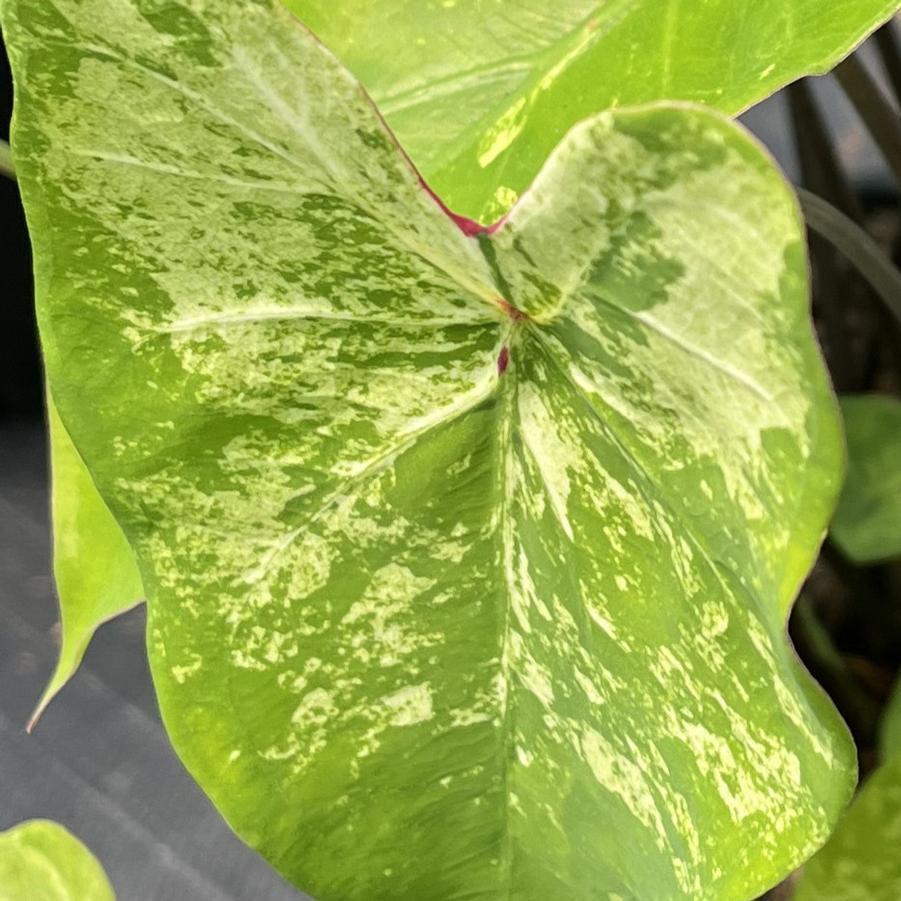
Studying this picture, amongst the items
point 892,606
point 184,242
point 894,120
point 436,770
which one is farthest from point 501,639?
point 892,606

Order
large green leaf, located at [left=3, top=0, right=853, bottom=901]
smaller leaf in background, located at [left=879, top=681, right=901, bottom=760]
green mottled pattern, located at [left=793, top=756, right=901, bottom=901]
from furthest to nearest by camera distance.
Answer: smaller leaf in background, located at [left=879, top=681, right=901, bottom=760], green mottled pattern, located at [left=793, top=756, right=901, bottom=901], large green leaf, located at [left=3, top=0, right=853, bottom=901]

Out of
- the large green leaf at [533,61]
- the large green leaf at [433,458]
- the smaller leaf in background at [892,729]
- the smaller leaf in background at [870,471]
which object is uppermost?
the large green leaf at [533,61]

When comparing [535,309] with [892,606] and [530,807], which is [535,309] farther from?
[892,606]

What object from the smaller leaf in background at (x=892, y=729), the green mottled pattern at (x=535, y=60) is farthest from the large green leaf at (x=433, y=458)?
the smaller leaf in background at (x=892, y=729)

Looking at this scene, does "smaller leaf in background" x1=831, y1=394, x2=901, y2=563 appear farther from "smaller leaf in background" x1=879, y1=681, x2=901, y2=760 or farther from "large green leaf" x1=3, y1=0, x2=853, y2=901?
"large green leaf" x1=3, y1=0, x2=853, y2=901

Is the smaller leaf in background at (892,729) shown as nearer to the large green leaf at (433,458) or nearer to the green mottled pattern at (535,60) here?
the large green leaf at (433,458)

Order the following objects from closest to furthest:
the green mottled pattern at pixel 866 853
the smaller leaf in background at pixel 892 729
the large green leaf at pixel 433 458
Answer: the large green leaf at pixel 433 458 < the green mottled pattern at pixel 866 853 < the smaller leaf in background at pixel 892 729

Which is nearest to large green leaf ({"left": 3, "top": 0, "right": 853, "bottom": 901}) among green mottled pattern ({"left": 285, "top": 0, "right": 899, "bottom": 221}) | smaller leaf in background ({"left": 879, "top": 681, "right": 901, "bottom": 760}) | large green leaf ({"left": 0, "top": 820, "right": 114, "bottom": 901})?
green mottled pattern ({"left": 285, "top": 0, "right": 899, "bottom": 221})
